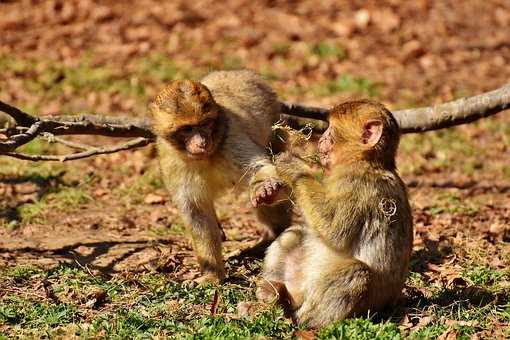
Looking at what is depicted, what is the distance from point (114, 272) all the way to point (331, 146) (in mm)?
2429

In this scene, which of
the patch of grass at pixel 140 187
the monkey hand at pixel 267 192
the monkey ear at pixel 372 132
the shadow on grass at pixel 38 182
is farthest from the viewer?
the patch of grass at pixel 140 187

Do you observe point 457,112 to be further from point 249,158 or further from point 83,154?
point 83,154

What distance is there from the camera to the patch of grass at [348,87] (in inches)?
483

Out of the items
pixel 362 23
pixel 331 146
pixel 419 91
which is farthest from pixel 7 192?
pixel 362 23

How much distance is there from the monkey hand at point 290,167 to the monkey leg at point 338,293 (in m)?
0.70

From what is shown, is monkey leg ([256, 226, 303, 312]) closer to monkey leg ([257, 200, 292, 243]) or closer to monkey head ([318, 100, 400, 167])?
monkey head ([318, 100, 400, 167])

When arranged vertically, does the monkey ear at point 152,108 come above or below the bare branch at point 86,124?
above

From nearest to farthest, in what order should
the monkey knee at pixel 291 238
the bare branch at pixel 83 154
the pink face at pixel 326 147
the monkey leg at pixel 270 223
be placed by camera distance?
the pink face at pixel 326 147 < the monkey knee at pixel 291 238 < the bare branch at pixel 83 154 < the monkey leg at pixel 270 223

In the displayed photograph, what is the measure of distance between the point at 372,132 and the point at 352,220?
0.65 meters

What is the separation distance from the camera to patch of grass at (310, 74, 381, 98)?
1227 centimetres

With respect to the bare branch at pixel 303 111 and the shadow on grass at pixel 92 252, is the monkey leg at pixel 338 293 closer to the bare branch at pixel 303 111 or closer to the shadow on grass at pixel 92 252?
the shadow on grass at pixel 92 252

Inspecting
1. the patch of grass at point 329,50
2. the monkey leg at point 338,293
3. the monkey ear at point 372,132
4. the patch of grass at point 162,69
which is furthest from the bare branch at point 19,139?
the patch of grass at point 329,50

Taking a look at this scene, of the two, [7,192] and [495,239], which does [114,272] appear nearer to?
[7,192]

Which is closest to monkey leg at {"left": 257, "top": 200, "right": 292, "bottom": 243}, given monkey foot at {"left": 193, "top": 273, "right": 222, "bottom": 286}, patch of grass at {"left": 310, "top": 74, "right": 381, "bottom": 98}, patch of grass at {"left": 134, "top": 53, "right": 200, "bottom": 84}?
monkey foot at {"left": 193, "top": 273, "right": 222, "bottom": 286}
